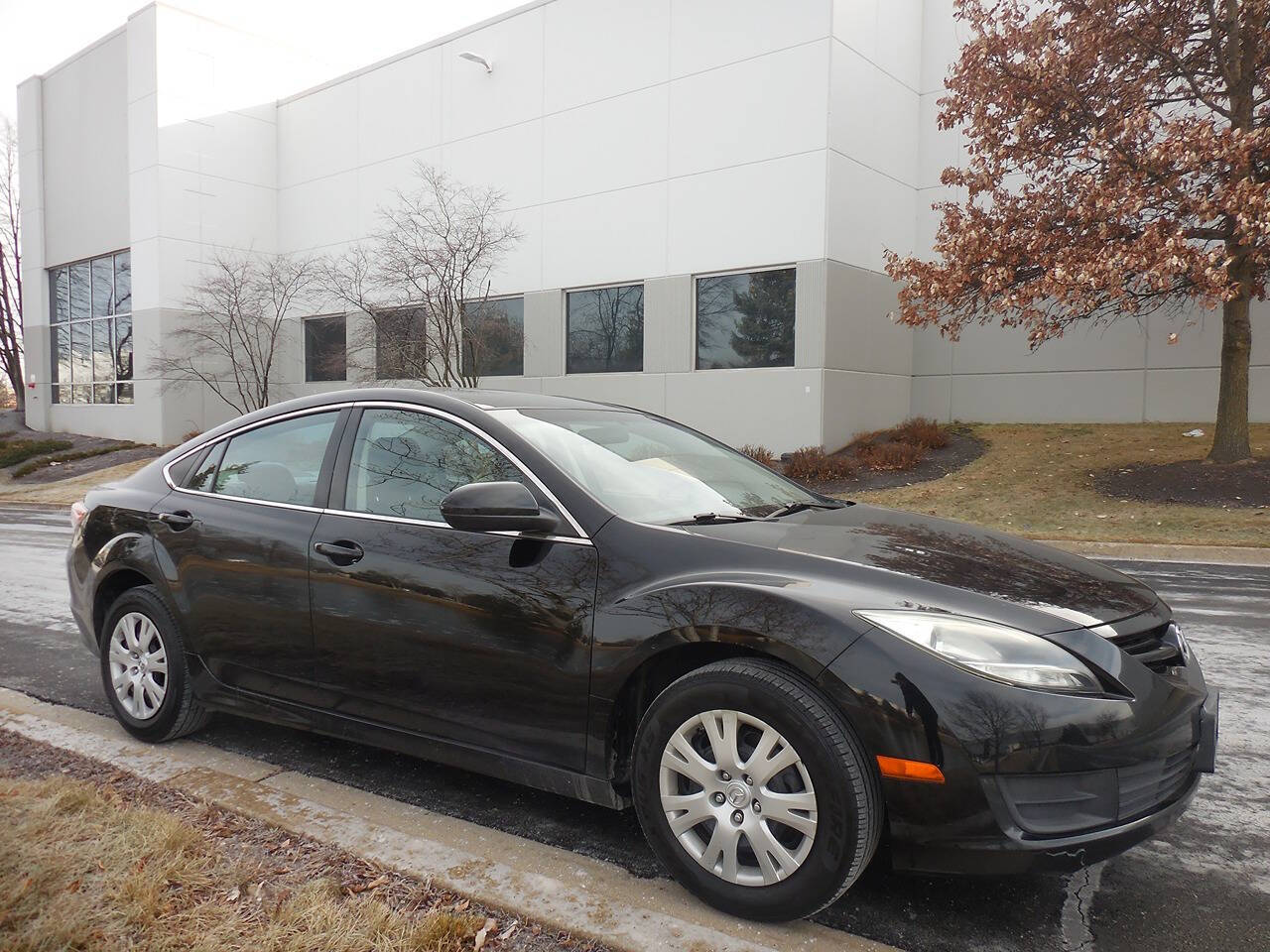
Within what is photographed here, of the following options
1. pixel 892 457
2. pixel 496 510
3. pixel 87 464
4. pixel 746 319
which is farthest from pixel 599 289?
pixel 496 510

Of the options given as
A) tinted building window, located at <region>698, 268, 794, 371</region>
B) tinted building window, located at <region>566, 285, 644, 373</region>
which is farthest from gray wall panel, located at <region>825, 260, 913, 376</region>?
tinted building window, located at <region>566, 285, 644, 373</region>

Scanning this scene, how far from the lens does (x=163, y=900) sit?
8.61ft

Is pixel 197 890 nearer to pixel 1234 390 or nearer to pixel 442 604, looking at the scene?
pixel 442 604

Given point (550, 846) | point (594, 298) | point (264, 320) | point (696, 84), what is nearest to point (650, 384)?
point (594, 298)

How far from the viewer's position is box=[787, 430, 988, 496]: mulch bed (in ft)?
50.8

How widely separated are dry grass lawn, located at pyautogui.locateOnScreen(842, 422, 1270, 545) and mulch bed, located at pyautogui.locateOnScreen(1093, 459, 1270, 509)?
0.30 metres

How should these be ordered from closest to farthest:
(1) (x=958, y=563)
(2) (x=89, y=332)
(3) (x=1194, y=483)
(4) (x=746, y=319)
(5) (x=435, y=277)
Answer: (1) (x=958, y=563) < (3) (x=1194, y=483) < (4) (x=746, y=319) < (5) (x=435, y=277) < (2) (x=89, y=332)

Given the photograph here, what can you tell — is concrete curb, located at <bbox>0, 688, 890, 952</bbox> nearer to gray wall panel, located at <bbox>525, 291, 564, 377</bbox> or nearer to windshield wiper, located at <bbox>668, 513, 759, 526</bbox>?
windshield wiper, located at <bbox>668, 513, 759, 526</bbox>

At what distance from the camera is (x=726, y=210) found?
17.8m

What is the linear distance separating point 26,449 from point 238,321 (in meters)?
7.22

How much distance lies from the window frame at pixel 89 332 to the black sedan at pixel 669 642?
27.2m

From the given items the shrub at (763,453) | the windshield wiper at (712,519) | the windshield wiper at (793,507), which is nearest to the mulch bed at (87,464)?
the shrub at (763,453)

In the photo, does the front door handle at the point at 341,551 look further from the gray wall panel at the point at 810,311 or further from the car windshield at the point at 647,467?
the gray wall panel at the point at 810,311

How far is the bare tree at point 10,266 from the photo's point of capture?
116 feet
